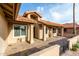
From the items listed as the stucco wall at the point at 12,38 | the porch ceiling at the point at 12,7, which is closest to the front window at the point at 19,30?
the stucco wall at the point at 12,38

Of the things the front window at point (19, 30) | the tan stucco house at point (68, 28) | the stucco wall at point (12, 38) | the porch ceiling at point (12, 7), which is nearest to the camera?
the porch ceiling at point (12, 7)

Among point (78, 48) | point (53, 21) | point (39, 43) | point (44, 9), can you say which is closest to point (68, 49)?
point (78, 48)

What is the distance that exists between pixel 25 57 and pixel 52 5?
1291 millimetres

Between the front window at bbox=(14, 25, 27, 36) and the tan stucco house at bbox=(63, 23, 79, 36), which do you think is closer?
the tan stucco house at bbox=(63, 23, 79, 36)

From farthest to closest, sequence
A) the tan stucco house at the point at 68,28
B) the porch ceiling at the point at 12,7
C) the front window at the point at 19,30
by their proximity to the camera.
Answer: the front window at the point at 19,30 < the tan stucco house at the point at 68,28 < the porch ceiling at the point at 12,7

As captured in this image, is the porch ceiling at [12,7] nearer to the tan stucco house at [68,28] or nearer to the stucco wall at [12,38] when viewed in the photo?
the tan stucco house at [68,28]

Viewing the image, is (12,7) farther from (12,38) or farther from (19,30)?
(19,30)

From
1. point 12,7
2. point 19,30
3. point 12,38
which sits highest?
point 12,7

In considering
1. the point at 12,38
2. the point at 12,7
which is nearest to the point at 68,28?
the point at 12,7

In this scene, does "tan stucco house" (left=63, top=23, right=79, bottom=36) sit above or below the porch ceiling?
below

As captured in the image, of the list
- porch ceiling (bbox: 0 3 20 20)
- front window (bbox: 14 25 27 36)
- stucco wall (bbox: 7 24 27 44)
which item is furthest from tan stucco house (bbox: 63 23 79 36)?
front window (bbox: 14 25 27 36)

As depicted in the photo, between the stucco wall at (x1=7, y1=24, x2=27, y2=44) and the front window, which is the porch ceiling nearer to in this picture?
the stucco wall at (x1=7, y1=24, x2=27, y2=44)

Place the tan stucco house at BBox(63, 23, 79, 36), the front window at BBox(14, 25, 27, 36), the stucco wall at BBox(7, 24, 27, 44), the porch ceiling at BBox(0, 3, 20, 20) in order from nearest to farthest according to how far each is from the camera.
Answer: the porch ceiling at BBox(0, 3, 20, 20) < the tan stucco house at BBox(63, 23, 79, 36) < the stucco wall at BBox(7, 24, 27, 44) < the front window at BBox(14, 25, 27, 36)

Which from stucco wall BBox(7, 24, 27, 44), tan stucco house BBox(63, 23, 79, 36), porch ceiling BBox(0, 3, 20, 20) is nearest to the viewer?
porch ceiling BBox(0, 3, 20, 20)
